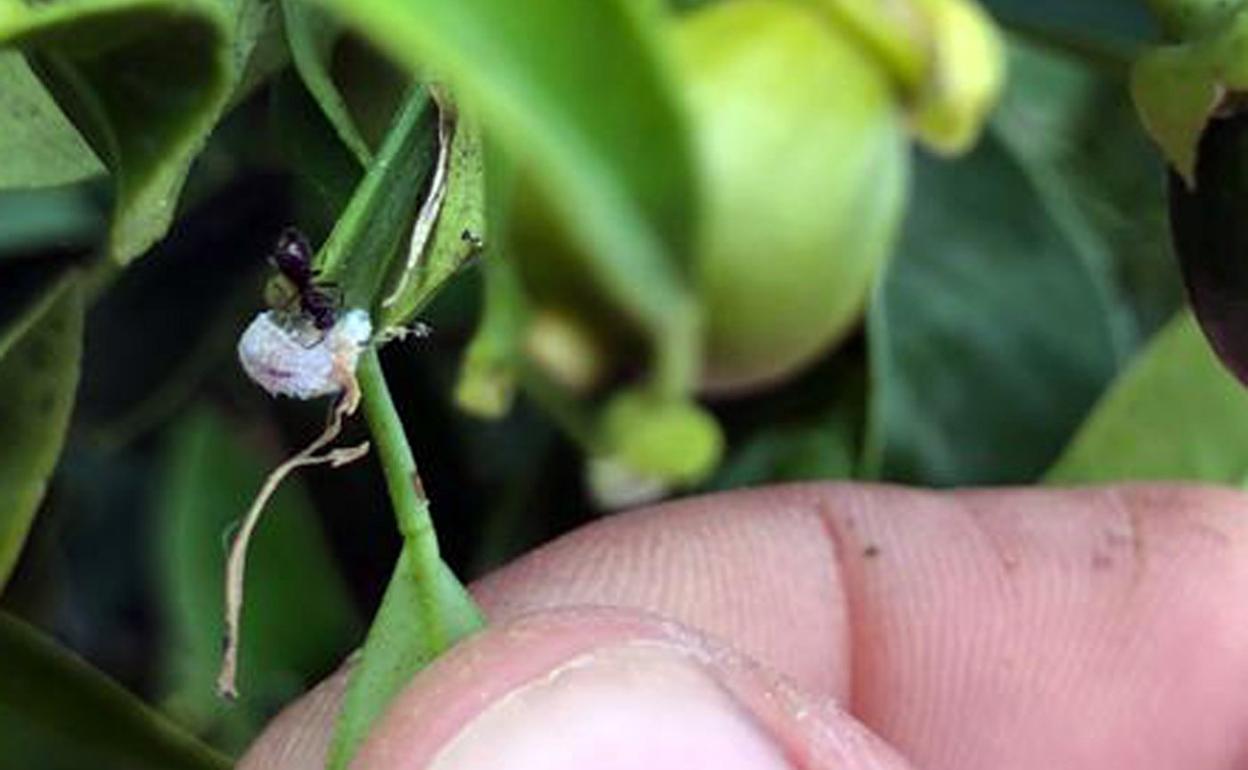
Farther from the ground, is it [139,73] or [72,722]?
[139,73]

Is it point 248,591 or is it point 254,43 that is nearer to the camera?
point 254,43

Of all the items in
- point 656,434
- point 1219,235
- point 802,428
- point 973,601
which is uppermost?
point 656,434

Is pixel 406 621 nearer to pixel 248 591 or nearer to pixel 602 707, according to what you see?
pixel 602 707

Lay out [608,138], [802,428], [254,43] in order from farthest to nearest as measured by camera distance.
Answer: [802,428]
[254,43]
[608,138]

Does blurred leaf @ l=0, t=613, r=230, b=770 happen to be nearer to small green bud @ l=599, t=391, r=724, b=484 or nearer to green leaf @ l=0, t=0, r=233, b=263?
green leaf @ l=0, t=0, r=233, b=263

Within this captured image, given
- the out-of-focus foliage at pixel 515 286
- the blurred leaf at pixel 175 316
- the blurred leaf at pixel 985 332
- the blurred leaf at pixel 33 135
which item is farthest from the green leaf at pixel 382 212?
the blurred leaf at pixel 175 316

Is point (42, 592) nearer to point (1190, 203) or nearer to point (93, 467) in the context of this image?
point (93, 467)

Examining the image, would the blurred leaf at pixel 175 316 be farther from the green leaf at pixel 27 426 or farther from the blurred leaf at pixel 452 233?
the blurred leaf at pixel 452 233

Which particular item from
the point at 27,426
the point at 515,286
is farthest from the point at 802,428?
the point at 515,286
